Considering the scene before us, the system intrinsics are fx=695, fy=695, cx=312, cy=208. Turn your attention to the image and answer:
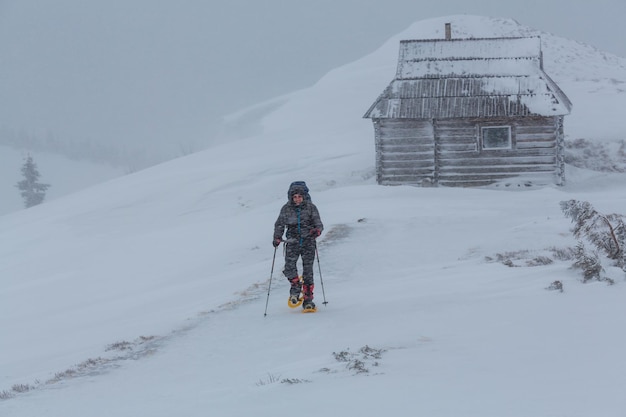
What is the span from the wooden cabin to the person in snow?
14750mm

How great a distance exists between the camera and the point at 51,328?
12.5 meters

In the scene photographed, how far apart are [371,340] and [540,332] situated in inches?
71.4

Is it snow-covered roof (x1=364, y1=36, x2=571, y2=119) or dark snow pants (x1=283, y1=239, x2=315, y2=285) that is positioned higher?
snow-covered roof (x1=364, y1=36, x2=571, y2=119)

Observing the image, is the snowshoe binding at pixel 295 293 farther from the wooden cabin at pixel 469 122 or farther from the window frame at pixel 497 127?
the window frame at pixel 497 127

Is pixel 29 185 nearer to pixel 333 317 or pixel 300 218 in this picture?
pixel 300 218

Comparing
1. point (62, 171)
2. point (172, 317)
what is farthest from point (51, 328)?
point (62, 171)

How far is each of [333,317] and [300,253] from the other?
122 cm

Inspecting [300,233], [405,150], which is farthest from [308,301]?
[405,150]

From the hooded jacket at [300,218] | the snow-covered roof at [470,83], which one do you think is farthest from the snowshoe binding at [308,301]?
the snow-covered roof at [470,83]

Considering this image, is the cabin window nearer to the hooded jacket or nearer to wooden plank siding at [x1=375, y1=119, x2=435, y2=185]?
wooden plank siding at [x1=375, y1=119, x2=435, y2=185]

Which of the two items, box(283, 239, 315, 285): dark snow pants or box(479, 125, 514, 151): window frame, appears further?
box(479, 125, 514, 151): window frame

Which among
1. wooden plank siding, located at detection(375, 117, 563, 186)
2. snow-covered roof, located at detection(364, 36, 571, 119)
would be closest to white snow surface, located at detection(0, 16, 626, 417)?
wooden plank siding, located at detection(375, 117, 563, 186)

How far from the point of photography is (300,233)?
32.5 feet

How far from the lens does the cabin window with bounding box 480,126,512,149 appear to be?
24625 mm
